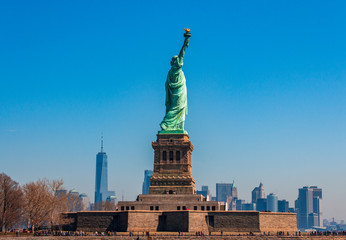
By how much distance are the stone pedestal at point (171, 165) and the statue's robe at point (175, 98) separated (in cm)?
284

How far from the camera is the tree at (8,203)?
86125 millimetres

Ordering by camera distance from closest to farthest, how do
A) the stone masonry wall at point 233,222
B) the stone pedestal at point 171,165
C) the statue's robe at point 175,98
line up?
the stone masonry wall at point 233,222 < the stone pedestal at point 171,165 < the statue's robe at point 175,98

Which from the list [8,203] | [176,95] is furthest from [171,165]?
[8,203]

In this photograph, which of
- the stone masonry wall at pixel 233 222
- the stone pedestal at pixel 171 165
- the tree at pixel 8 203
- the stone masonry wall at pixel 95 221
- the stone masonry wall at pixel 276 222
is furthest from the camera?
the stone pedestal at pixel 171 165

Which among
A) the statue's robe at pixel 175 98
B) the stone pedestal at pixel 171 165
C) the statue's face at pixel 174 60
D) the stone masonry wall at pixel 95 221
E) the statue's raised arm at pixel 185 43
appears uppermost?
the statue's raised arm at pixel 185 43

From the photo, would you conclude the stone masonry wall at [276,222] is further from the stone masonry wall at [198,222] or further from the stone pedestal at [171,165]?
the stone pedestal at [171,165]

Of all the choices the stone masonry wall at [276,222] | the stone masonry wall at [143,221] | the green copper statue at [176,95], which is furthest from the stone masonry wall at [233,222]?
the green copper statue at [176,95]

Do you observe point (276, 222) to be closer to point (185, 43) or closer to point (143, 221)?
point (143, 221)

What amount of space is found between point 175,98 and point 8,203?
30.4 meters

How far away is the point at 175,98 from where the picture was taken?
9781 centimetres

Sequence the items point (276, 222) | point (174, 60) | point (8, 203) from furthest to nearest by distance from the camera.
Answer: point (174, 60)
point (8, 203)
point (276, 222)

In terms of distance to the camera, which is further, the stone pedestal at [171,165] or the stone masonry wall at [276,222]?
the stone pedestal at [171,165]

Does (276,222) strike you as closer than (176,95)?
Yes

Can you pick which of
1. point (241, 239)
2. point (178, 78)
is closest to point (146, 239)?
point (241, 239)
